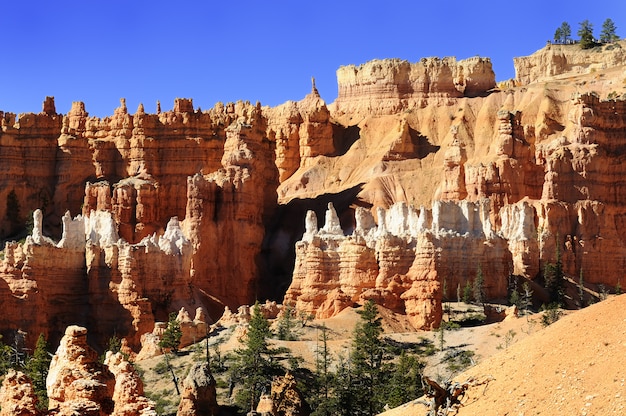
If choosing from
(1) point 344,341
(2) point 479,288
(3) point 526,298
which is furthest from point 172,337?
(3) point 526,298

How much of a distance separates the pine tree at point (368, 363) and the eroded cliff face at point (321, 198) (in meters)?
8.83

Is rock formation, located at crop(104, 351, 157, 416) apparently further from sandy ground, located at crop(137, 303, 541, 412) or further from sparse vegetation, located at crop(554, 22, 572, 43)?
sparse vegetation, located at crop(554, 22, 572, 43)

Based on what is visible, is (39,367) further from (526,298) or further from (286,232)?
(286,232)

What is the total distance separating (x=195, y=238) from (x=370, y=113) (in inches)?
1491

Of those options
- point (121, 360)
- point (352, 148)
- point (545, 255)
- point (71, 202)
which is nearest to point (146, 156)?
point (71, 202)

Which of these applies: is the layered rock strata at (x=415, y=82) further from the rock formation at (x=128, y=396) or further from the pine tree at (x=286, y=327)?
the rock formation at (x=128, y=396)

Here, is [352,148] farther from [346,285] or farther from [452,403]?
[452,403]

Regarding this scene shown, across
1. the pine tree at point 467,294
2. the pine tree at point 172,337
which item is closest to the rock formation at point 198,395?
the pine tree at point 172,337

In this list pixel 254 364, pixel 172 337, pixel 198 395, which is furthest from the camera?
pixel 172 337

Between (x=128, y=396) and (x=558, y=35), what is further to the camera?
(x=558, y=35)

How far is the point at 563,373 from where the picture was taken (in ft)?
114

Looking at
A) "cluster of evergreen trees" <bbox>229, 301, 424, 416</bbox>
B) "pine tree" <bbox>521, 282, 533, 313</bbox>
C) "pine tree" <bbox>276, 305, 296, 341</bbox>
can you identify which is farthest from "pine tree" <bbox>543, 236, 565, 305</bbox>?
"cluster of evergreen trees" <bbox>229, 301, 424, 416</bbox>

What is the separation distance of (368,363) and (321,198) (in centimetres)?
5018

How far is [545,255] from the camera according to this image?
10131 centimetres
